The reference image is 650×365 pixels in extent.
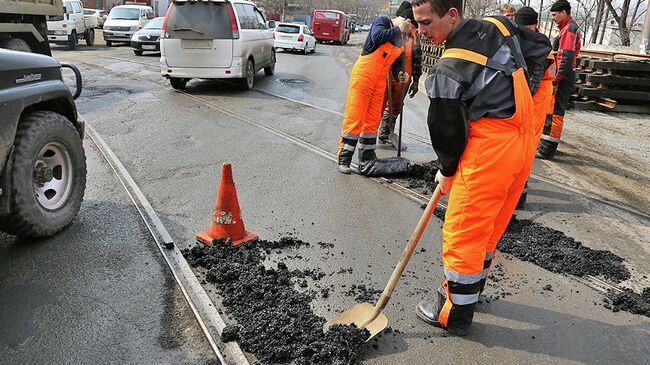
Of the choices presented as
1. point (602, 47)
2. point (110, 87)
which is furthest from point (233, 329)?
point (602, 47)

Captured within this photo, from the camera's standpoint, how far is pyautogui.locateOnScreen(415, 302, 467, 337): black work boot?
10.7 ft

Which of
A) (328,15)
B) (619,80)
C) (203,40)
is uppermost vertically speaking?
(328,15)

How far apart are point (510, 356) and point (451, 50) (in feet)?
6.04

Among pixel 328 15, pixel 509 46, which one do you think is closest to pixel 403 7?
pixel 509 46

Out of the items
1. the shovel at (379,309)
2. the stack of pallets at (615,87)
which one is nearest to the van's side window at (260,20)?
the stack of pallets at (615,87)

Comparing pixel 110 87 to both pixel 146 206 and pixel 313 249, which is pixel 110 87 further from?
pixel 313 249

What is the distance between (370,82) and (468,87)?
340 centimetres

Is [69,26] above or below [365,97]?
above

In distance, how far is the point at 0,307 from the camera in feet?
10.7

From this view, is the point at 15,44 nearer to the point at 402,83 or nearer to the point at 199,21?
the point at 199,21

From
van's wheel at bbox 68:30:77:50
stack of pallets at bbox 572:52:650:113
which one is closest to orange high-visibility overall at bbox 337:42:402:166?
stack of pallets at bbox 572:52:650:113

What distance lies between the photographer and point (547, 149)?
750cm

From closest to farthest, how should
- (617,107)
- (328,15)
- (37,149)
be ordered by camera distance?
(37,149) → (617,107) → (328,15)

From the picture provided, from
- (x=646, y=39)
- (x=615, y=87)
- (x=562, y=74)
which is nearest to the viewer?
(x=562, y=74)
